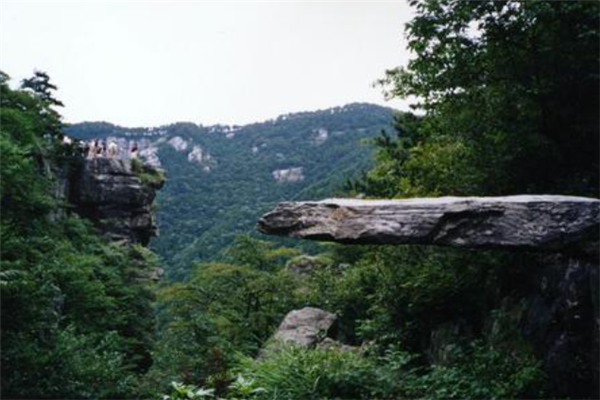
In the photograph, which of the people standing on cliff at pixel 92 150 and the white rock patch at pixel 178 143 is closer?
the people standing on cliff at pixel 92 150

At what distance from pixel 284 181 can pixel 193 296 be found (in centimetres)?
4610

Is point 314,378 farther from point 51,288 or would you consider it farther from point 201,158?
point 201,158

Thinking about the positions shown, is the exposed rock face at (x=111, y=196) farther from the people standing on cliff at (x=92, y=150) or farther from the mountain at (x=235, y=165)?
the mountain at (x=235, y=165)

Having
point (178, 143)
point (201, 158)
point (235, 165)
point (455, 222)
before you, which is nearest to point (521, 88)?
point (455, 222)

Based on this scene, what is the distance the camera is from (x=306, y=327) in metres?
12.4

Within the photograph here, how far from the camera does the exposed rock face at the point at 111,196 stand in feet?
88.3

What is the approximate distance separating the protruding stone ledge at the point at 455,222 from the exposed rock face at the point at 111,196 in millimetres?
22730

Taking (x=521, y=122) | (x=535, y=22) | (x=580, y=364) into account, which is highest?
(x=535, y=22)

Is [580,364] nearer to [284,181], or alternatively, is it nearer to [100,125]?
[284,181]

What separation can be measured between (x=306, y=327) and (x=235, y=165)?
62209mm

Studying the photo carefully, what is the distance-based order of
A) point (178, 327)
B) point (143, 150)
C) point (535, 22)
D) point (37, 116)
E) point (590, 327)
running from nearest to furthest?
point (590, 327) → point (535, 22) → point (178, 327) → point (37, 116) → point (143, 150)

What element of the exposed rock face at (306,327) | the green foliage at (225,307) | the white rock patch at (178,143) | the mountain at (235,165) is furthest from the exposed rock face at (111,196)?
the white rock patch at (178,143)

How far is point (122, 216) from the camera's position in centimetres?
2777

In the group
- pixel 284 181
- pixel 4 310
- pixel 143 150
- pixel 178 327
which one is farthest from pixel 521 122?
pixel 143 150
